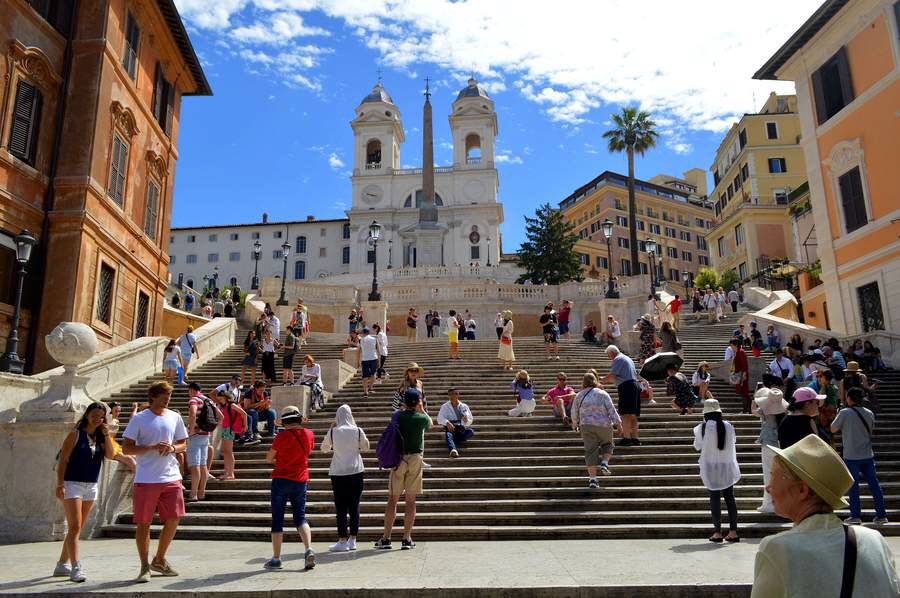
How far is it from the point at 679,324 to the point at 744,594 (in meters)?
25.1

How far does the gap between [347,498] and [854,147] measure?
71.2 ft

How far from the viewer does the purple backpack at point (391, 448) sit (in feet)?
26.0

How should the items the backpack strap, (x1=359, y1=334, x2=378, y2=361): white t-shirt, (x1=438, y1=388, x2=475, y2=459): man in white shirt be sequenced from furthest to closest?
(x1=359, y1=334, x2=378, y2=361): white t-shirt
(x1=438, y1=388, x2=475, y2=459): man in white shirt
the backpack strap

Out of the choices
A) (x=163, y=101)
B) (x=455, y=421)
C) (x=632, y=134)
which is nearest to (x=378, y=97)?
(x=632, y=134)

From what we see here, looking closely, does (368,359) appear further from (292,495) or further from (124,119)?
(124,119)

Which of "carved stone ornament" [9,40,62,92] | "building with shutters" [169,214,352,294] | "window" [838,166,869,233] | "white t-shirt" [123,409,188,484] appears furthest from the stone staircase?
"building with shutters" [169,214,352,294]

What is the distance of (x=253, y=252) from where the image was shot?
8406 centimetres

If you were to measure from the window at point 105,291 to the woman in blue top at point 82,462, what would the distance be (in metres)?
13.5

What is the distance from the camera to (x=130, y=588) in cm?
593

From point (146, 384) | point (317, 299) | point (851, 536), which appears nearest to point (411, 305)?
point (317, 299)

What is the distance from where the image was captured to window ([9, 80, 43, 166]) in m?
17.3

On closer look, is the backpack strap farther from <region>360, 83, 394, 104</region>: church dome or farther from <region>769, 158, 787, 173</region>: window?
<region>360, 83, 394, 104</region>: church dome

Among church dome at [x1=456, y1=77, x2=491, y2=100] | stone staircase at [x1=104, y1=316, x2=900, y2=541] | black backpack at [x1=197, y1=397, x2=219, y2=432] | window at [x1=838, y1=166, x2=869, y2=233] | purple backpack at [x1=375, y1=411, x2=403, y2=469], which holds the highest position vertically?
church dome at [x1=456, y1=77, x2=491, y2=100]

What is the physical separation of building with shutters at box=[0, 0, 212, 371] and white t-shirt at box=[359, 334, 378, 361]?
765cm
